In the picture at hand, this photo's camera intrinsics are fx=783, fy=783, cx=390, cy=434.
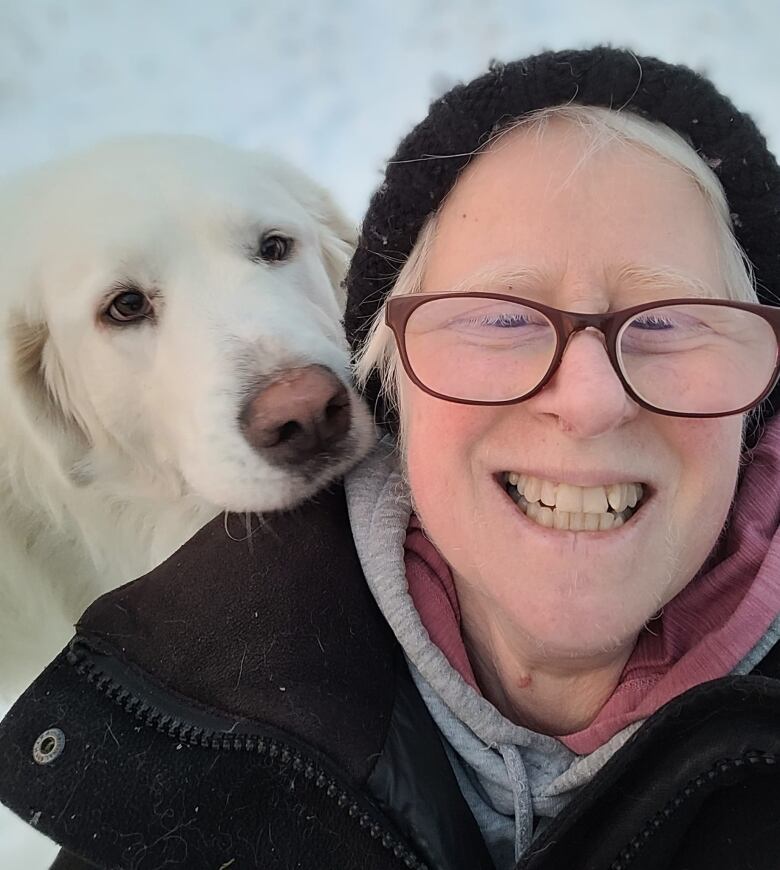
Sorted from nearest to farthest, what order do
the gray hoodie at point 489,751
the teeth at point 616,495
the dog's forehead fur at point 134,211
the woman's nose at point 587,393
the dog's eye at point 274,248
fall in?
the woman's nose at point 587,393
the teeth at point 616,495
the gray hoodie at point 489,751
the dog's forehead fur at point 134,211
the dog's eye at point 274,248

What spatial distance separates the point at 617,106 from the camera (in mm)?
1137

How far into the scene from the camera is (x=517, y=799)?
117 centimetres

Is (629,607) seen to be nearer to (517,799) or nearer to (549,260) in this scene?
(517,799)

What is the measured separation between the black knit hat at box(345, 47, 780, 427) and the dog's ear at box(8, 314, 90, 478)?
1052 mm

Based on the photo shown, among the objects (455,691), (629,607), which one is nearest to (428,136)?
(629,607)

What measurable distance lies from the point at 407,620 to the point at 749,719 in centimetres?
50

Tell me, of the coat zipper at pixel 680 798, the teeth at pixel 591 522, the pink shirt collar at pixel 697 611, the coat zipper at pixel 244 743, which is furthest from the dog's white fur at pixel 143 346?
the coat zipper at pixel 680 798

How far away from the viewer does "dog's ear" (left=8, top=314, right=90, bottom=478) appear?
5.98 ft

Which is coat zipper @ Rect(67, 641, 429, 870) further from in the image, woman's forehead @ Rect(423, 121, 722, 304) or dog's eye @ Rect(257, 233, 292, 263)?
dog's eye @ Rect(257, 233, 292, 263)

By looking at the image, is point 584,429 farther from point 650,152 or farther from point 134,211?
point 134,211

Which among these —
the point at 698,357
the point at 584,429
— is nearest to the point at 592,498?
the point at 584,429

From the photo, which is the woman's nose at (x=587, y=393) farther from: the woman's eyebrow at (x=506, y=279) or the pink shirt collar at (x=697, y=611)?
the pink shirt collar at (x=697, y=611)

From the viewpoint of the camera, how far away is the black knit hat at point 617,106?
1.13 metres

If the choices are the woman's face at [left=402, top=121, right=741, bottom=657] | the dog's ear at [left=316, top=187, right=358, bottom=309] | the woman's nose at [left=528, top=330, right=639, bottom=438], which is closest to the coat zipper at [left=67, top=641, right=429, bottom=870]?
the woman's face at [left=402, top=121, right=741, bottom=657]
